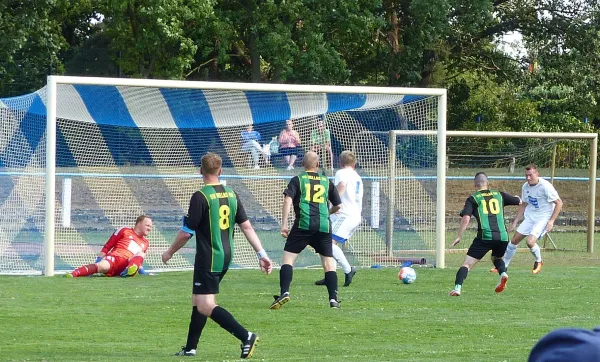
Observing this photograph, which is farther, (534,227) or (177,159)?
(177,159)

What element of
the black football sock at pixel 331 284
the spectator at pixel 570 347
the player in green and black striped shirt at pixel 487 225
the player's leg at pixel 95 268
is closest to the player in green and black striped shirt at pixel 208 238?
the black football sock at pixel 331 284

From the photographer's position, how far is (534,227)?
56.4 ft

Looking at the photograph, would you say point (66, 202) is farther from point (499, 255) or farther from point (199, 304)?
point (199, 304)

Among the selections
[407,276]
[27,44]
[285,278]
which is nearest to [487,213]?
[407,276]

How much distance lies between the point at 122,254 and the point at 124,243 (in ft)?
0.60

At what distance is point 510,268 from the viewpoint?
17812 millimetres

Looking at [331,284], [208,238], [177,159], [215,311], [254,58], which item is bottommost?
[331,284]

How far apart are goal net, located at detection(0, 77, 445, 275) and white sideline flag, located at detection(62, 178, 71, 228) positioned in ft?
0.08

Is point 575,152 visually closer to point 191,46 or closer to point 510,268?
point 510,268

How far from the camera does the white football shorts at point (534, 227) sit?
17125 mm

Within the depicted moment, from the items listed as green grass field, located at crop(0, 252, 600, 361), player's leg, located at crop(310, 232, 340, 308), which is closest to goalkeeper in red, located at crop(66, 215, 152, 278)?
green grass field, located at crop(0, 252, 600, 361)

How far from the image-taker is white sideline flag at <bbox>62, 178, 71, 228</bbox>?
17.2 m

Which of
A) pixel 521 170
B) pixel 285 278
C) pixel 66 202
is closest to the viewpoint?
pixel 285 278

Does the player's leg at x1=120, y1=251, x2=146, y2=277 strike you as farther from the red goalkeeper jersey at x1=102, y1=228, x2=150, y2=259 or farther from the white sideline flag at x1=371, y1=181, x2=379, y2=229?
the white sideline flag at x1=371, y1=181, x2=379, y2=229
